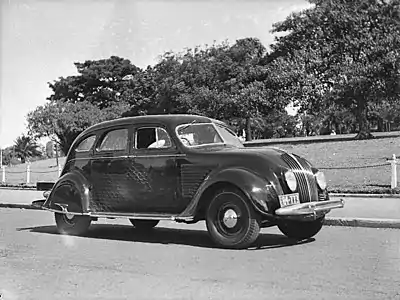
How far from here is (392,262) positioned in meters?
6.66

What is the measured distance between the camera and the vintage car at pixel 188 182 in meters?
7.55

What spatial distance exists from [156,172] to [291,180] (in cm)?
201

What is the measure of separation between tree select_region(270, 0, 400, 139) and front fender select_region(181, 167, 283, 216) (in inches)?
921

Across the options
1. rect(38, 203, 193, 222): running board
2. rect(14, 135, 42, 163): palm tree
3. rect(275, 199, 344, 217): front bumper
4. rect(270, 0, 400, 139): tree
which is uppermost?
rect(270, 0, 400, 139): tree

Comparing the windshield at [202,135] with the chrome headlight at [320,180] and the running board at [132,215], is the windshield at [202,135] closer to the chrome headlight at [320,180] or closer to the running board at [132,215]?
the running board at [132,215]

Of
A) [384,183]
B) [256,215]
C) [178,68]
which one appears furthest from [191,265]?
[178,68]

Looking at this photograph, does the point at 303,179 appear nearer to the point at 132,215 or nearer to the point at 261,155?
the point at 261,155

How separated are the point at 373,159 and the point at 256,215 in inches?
672

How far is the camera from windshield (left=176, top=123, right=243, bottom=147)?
8.52 meters

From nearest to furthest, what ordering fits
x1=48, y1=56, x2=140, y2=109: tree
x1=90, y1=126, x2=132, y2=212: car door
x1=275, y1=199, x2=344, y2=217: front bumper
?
1. x1=275, y1=199, x2=344, y2=217: front bumper
2. x1=90, y1=126, x2=132, y2=212: car door
3. x1=48, y1=56, x2=140, y2=109: tree

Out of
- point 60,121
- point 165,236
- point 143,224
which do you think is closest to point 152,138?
point 165,236

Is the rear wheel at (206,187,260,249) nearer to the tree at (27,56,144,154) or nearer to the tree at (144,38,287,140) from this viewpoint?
the tree at (144,38,287,140)

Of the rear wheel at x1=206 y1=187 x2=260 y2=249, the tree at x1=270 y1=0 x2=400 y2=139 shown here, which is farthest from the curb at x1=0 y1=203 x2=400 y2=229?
the tree at x1=270 y1=0 x2=400 y2=139

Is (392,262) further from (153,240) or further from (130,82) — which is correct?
(130,82)
